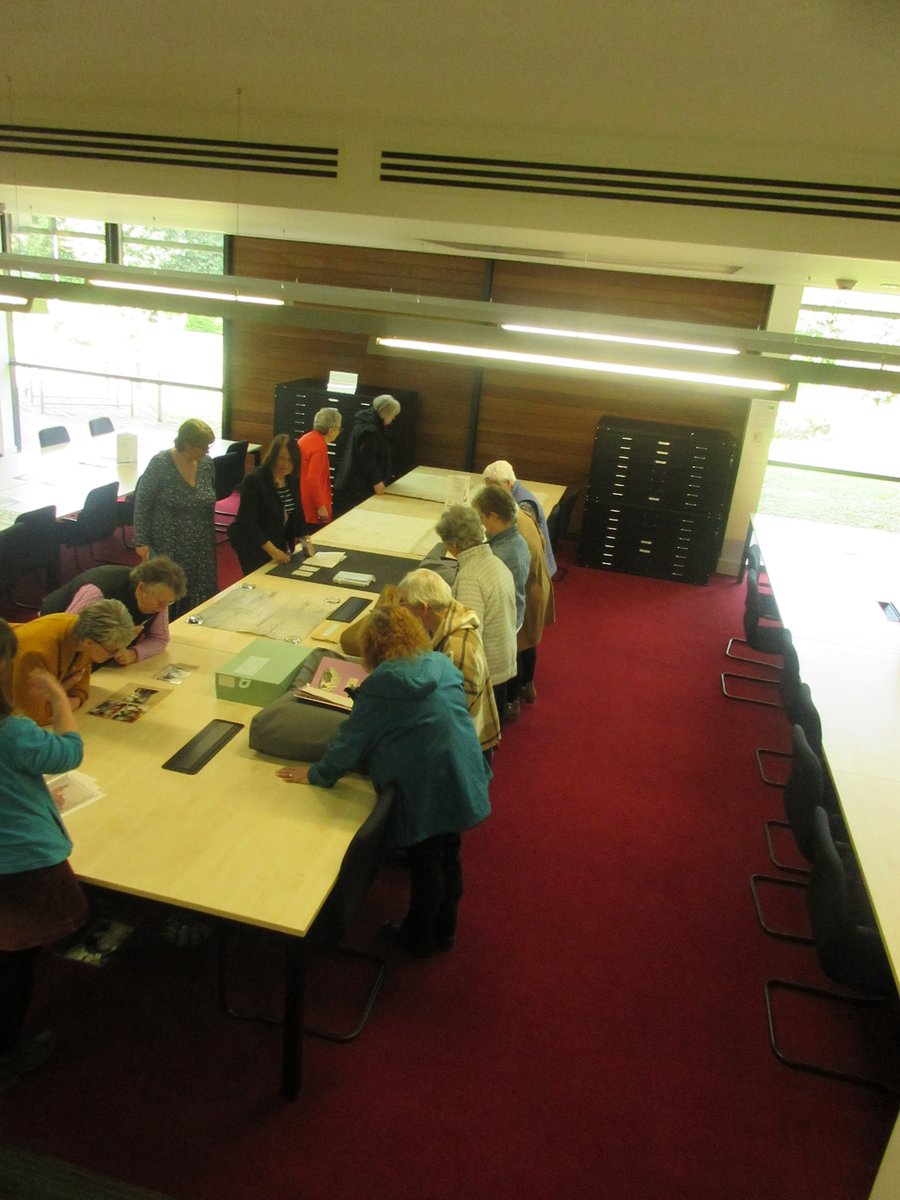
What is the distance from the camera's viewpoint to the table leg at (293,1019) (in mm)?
2141

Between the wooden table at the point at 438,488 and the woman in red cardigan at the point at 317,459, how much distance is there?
38.8 inches

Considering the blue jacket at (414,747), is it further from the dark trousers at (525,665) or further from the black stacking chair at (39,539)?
the black stacking chair at (39,539)

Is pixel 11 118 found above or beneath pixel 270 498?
above

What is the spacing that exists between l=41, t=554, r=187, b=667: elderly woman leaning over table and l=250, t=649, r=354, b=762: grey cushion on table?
2.11ft

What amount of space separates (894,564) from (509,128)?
442 cm

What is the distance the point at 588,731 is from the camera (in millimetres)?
4637

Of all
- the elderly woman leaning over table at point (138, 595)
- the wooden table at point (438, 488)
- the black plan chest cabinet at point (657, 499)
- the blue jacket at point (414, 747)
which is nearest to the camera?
the blue jacket at point (414, 747)

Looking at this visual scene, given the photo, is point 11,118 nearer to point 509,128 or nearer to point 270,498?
point 270,498

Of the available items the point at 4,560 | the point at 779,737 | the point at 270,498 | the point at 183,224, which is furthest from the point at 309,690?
the point at 183,224

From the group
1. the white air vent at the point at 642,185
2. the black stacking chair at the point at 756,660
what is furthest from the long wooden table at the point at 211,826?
the black stacking chair at the point at 756,660

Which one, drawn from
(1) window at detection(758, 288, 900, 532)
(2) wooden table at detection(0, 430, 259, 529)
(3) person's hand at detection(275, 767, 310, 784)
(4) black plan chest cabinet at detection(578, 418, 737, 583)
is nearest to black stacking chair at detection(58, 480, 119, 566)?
(2) wooden table at detection(0, 430, 259, 529)

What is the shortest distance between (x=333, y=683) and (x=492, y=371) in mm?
5602

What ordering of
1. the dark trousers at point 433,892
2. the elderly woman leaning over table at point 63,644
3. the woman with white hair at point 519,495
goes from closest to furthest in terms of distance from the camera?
1. the elderly woman leaning over table at point 63,644
2. the dark trousers at point 433,892
3. the woman with white hair at point 519,495

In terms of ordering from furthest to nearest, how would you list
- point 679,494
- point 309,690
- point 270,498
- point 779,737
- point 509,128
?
point 679,494 → point 779,737 → point 270,498 → point 509,128 → point 309,690
